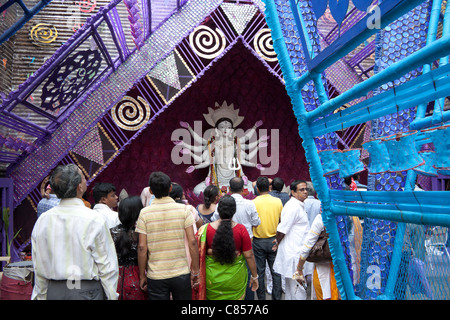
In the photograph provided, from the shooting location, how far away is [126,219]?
9.59 feet

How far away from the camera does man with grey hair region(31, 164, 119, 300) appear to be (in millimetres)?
2174

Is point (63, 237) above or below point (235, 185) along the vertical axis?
below

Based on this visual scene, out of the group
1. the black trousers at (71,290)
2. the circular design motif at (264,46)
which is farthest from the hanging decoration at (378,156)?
the circular design motif at (264,46)

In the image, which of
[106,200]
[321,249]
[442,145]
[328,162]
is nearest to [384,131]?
[328,162]

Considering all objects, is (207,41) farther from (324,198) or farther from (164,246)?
(324,198)

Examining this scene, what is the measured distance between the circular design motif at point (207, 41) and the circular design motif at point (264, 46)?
1.63 ft

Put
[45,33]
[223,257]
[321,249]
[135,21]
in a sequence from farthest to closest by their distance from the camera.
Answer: [45,33]
[135,21]
[223,257]
[321,249]

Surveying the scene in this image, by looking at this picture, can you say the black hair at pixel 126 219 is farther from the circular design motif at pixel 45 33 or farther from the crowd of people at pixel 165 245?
the circular design motif at pixel 45 33

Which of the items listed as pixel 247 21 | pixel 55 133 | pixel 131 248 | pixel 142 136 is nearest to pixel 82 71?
pixel 55 133

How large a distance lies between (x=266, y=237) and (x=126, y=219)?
157 centimetres

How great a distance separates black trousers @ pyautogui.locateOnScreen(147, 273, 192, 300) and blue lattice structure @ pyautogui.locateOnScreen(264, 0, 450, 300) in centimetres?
122

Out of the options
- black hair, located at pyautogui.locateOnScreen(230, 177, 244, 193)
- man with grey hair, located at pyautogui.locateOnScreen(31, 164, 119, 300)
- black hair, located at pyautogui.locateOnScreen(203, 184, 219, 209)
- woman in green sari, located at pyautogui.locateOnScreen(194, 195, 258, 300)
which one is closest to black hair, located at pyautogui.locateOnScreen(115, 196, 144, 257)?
woman in green sari, located at pyautogui.locateOnScreen(194, 195, 258, 300)
